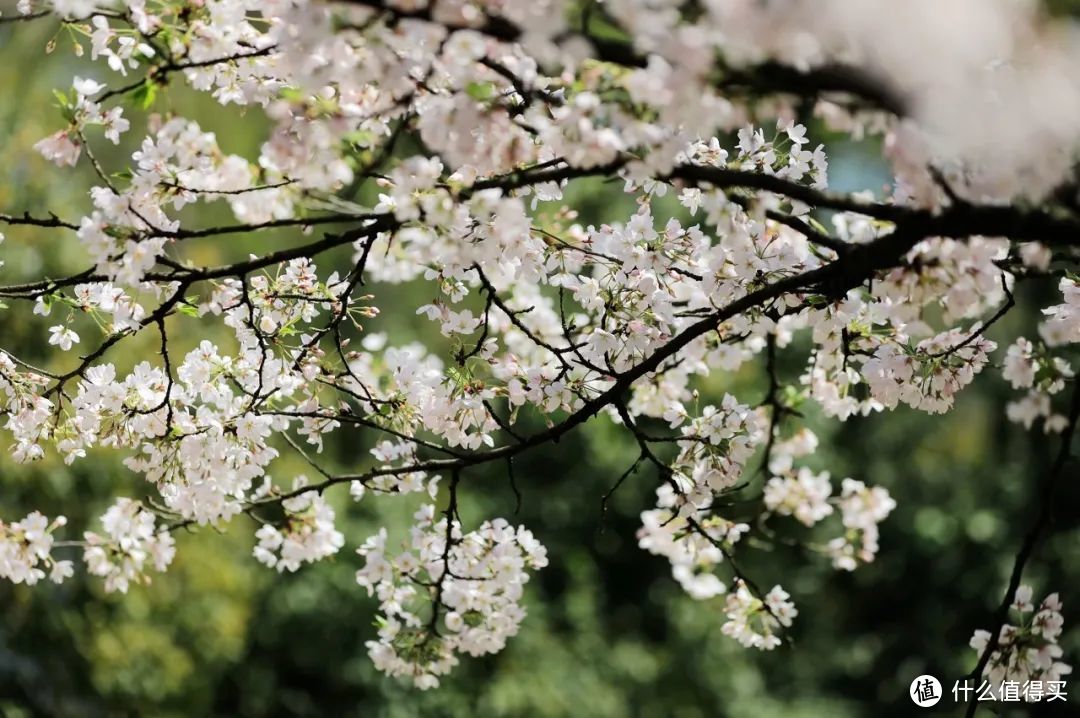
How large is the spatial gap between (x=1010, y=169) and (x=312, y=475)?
6177mm

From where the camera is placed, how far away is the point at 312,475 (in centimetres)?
717

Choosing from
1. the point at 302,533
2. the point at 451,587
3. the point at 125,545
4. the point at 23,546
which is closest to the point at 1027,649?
the point at 451,587

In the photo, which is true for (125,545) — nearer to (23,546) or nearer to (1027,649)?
(23,546)

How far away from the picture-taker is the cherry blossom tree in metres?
1.45

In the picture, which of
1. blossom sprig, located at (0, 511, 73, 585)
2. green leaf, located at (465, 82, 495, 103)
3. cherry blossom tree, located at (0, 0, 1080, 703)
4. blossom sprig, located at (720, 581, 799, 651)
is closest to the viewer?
cherry blossom tree, located at (0, 0, 1080, 703)

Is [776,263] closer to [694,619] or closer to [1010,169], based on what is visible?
[1010,169]

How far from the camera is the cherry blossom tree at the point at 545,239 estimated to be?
A: 1.45m

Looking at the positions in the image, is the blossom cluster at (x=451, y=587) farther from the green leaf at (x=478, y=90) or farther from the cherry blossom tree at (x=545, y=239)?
the green leaf at (x=478, y=90)

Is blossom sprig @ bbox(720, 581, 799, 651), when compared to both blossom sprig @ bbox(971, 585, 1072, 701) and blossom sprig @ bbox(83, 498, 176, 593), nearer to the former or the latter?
blossom sprig @ bbox(971, 585, 1072, 701)

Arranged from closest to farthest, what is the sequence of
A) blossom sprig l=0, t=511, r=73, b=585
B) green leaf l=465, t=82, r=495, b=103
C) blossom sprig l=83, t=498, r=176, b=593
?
green leaf l=465, t=82, r=495, b=103 < blossom sprig l=0, t=511, r=73, b=585 < blossom sprig l=83, t=498, r=176, b=593

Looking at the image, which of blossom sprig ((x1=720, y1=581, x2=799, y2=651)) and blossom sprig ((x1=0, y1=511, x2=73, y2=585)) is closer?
blossom sprig ((x1=0, y1=511, x2=73, y2=585))

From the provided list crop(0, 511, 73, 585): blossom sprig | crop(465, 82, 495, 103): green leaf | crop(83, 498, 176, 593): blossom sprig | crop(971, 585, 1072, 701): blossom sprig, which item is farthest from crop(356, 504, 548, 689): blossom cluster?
crop(465, 82, 495, 103): green leaf

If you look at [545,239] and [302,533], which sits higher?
[545,239]

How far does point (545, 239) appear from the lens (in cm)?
245
